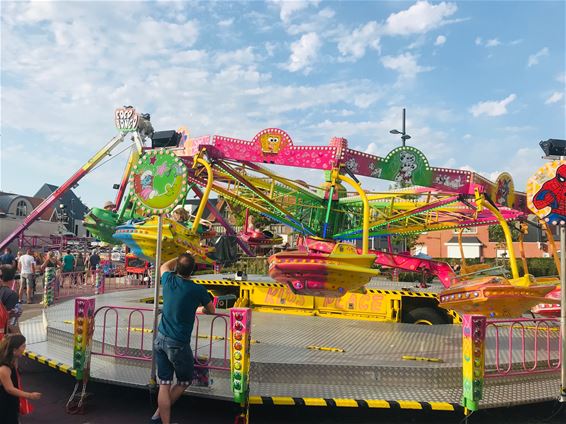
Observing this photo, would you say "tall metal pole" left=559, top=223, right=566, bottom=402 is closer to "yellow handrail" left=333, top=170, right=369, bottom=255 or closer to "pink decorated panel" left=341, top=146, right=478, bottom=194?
"yellow handrail" left=333, top=170, right=369, bottom=255

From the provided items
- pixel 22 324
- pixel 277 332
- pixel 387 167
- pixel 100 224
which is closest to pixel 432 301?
pixel 387 167

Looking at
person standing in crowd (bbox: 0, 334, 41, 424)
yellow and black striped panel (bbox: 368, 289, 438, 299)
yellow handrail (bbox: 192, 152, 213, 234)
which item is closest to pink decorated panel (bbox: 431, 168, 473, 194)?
yellow and black striped panel (bbox: 368, 289, 438, 299)

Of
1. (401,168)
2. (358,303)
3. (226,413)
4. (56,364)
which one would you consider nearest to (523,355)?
(358,303)

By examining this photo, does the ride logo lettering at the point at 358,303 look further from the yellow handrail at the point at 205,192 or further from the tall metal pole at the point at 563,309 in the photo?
the tall metal pole at the point at 563,309

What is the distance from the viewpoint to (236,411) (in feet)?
17.9

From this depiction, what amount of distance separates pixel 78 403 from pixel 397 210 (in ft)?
34.5

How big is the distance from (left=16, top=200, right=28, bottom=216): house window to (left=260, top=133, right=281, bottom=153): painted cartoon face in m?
38.1

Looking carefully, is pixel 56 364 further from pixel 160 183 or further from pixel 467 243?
pixel 467 243

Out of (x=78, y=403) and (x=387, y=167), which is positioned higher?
(x=387, y=167)

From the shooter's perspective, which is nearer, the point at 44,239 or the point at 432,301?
the point at 432,301

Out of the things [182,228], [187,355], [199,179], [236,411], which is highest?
[199,179]

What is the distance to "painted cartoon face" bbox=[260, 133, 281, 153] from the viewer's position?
8.47 m

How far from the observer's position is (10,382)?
12.0 feet

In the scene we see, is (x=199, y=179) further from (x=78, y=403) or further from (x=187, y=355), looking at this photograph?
(x=187, y=355)
